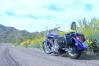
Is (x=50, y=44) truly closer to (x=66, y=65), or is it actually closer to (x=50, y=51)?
(x=50, y=51)

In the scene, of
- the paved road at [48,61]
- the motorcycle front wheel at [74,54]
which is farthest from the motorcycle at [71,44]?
the paved road at [48,61]

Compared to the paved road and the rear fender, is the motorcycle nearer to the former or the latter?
the rear fender

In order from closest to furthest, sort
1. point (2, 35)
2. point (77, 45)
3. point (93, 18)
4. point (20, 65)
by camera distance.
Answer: point (20, 65) < point (77, 45) < point (93, 18) < point (2, 35)

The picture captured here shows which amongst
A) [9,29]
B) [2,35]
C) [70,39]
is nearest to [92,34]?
[70,39]

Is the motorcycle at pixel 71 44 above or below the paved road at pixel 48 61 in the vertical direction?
above

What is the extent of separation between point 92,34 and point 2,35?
16123 cm

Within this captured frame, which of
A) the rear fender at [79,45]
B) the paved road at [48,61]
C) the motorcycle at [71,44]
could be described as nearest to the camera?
the paved road at [48,61]

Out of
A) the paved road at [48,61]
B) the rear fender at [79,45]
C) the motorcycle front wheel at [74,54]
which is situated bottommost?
the paved road at [48,61]

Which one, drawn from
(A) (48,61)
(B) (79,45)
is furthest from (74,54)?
(A) (48,61)

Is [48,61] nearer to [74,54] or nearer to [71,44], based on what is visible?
[74,54]

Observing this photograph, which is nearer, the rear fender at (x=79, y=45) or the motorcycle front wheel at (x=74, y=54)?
the rear fender at (x=79, y=45)

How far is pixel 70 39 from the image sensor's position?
1207cm

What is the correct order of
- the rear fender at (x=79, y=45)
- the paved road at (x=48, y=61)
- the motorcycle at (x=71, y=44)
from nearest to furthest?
the paved road at (x=48, y=61) → the rear fender at (x=79, y=45) → the motorcycle at (x=71, y=44)

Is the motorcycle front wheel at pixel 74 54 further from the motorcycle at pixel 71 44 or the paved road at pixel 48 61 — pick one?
the paved road at pixel 48 61
